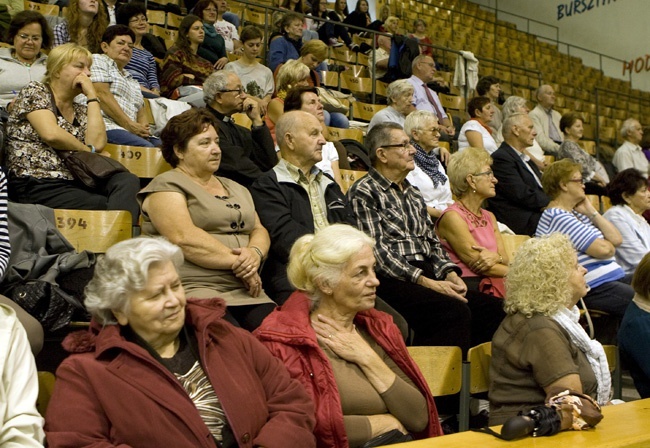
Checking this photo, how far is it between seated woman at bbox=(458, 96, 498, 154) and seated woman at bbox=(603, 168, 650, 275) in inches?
45.4

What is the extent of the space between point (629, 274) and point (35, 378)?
344 cm

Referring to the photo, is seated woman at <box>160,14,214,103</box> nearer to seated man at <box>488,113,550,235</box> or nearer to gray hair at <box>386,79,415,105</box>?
gray hair at <box>386,79,415,105</box>

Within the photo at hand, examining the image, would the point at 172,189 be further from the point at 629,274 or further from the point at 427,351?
the point at 629,274

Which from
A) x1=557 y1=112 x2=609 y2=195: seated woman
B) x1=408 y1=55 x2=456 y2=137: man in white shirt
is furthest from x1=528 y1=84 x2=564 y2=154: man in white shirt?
x1=408 y1=55 x2=456 y2=137: man in white shirt

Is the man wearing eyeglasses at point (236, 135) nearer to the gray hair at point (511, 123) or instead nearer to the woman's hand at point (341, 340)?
the woman's hand at point (341, 340)

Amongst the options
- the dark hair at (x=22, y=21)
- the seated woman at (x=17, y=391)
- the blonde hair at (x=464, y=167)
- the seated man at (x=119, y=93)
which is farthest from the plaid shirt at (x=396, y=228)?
the dark hair at (x=22, y=21)

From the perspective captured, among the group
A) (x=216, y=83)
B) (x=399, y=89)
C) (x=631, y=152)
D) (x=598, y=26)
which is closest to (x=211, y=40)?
(x=399, y=89)

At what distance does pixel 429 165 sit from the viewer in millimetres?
4316

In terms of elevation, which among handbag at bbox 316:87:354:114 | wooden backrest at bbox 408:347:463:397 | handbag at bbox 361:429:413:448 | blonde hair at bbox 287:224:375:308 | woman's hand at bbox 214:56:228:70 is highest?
woman's hand at bbox 214:56:228:70

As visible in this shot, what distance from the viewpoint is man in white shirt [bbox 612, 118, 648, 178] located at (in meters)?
7.37

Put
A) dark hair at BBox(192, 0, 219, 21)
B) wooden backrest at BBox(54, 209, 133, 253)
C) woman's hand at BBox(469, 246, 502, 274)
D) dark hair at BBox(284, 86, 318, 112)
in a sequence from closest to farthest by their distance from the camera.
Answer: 1. wooden backrest at BBox(54, 209, 133, 253)
2. woman's hand at BBox(469, 246, 502, 274)
3. dark hair at BBox(284, 86, 318, 112)
4. dark hair at BBox(192, 0, 219, 21)

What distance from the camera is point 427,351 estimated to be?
2.47 m

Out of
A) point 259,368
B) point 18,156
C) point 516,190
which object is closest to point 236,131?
point 18,156

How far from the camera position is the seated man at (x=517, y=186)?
15.5 feet
